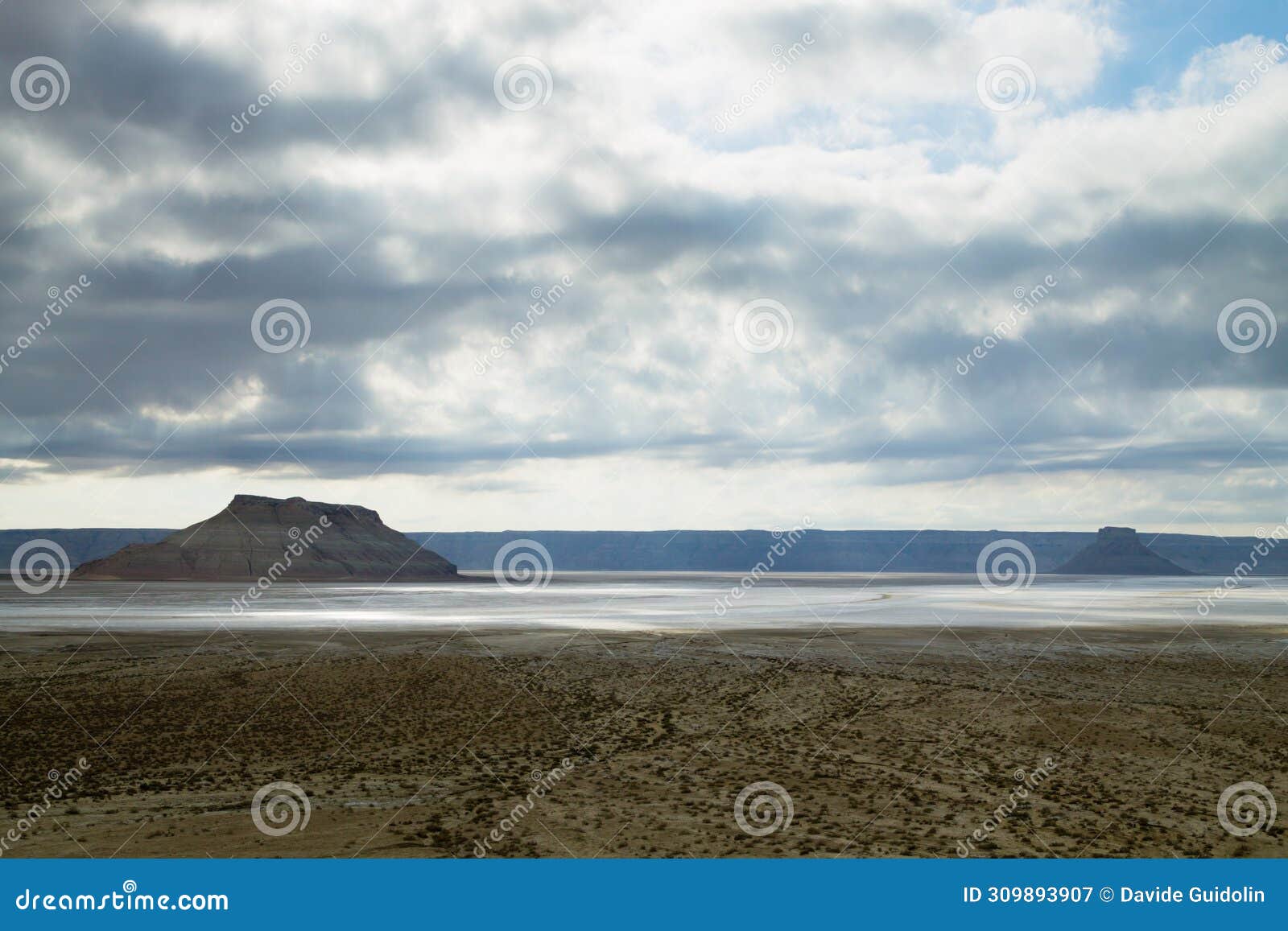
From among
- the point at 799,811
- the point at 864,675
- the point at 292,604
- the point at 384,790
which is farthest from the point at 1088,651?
the point at 292,604

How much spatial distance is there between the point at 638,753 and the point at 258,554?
585ft

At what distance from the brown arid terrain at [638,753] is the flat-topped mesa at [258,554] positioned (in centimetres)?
14248

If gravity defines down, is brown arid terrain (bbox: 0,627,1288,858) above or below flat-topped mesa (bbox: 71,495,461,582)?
below

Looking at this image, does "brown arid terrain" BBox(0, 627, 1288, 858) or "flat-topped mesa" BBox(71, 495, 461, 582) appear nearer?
"brown arid terrain" BBox(0, 627, 1288, 858)

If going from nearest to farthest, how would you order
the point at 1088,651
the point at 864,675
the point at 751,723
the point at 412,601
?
the point at 751,723 < the point at 864,675 < the point at 1088,651 < the point at 412,601

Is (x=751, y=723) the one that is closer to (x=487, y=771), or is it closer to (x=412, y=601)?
(x=487, y=771)

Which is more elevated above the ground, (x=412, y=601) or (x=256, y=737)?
(x=412, y=601)

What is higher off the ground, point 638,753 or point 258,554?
point 258,554

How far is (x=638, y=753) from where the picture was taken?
50.3ft

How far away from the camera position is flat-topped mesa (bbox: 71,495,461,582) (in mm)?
165125

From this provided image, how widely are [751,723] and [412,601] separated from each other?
63.4 meters

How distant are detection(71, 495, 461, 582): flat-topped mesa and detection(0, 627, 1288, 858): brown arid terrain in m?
142

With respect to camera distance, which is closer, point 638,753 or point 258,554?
point 638,753

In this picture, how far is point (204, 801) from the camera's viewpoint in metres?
12.3
